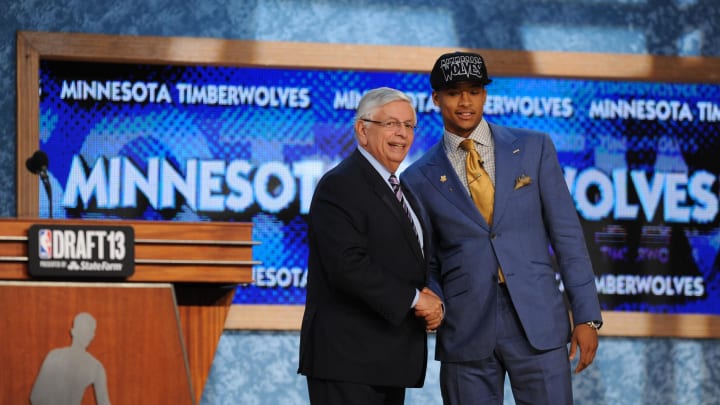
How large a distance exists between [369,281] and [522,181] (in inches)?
22.8

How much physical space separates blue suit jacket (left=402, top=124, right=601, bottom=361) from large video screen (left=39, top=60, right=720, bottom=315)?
173 cm

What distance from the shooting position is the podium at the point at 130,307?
106 inches

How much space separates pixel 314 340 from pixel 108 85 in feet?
A: 7.54

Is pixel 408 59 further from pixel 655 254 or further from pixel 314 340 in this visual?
pixel 314 340

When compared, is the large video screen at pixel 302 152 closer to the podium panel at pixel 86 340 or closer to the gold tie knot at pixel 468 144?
the podium panel at pixel 86 340

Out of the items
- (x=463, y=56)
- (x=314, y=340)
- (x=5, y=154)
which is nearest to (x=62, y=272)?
(x=314, y=340)

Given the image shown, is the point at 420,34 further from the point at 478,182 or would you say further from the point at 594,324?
the point at 594,324

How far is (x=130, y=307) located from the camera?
273 cm

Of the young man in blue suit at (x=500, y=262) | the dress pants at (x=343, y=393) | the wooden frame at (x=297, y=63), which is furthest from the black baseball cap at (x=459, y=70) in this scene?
the wooden frame at (x=297, y=63)

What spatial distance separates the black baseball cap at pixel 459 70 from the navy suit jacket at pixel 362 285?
1.16 ft

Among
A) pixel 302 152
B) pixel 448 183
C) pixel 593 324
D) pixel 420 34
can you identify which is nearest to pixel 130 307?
pixel 448 183

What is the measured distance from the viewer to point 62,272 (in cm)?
269

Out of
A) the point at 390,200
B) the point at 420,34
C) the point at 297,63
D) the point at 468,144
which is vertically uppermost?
the point at 420,34

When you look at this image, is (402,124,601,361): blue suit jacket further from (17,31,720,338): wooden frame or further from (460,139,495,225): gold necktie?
(17,31,720,338): wooden frame
